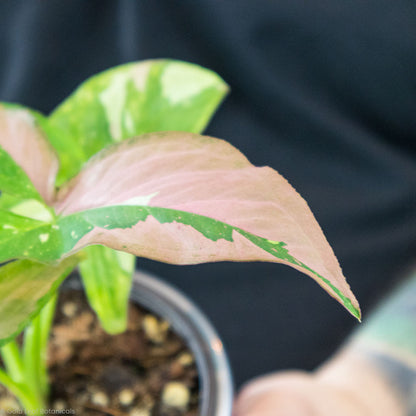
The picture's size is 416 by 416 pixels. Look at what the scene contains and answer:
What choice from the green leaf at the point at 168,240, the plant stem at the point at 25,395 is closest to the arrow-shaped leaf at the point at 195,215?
the green leaf at the point at 168,240

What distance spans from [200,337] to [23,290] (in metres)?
0.18

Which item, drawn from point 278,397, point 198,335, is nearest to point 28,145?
point 198,335

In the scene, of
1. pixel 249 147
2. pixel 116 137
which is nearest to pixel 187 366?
pixel 116 137

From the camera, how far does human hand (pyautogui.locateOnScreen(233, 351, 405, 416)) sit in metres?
0.41

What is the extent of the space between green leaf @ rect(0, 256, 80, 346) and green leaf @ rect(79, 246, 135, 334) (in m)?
0.07

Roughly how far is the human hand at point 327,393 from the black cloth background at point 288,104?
5 centimetres

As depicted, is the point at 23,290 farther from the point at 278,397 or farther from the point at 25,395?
the point at 278,397

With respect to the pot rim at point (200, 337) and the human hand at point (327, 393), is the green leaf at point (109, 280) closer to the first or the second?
the pot rim at point (200, 337)

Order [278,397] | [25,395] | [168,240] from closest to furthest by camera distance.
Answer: [168,240] < [25,395] < [278,397]

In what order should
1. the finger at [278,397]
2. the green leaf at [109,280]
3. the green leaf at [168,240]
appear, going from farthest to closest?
the finger at [278,397], the green leaf at [109,280], the green leaf at [168,240]

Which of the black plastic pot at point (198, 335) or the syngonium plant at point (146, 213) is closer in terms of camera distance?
the syngonium plant at point (146, 213)

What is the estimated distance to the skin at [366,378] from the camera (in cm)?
43

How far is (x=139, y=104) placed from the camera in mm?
260

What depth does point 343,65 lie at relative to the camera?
1.48 ft
